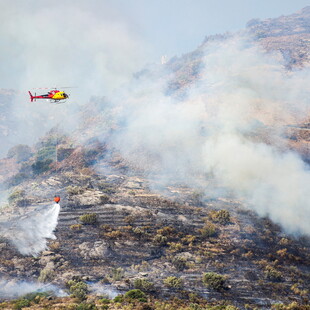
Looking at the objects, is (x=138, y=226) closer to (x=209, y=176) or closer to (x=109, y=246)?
(x=109, y=246)

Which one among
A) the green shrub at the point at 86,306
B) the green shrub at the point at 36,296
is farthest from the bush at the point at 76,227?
the green shrub at the point at 86,306

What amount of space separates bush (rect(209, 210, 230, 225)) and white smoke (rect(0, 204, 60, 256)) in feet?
49.2

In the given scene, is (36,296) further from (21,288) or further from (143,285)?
(143,285)

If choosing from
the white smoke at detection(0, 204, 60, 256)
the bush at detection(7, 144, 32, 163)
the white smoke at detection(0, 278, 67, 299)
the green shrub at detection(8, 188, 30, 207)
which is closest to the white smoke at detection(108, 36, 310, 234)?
the white smoke at detection(0, 204, 60, 256)

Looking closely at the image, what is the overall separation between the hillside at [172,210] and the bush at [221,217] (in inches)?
5.3

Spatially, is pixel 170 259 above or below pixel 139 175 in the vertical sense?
below

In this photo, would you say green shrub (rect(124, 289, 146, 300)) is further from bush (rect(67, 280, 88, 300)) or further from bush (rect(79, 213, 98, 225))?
bush (rect(79, 213, 98, 225))

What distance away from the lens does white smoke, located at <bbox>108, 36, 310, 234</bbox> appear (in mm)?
31938

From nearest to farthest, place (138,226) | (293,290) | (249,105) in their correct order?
(293,290) < (138,226) < (249,105)

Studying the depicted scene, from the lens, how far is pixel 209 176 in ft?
126

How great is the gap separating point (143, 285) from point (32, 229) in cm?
1277

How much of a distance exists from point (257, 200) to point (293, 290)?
1258cm

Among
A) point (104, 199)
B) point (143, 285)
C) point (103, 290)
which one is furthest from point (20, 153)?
point (143, 285)

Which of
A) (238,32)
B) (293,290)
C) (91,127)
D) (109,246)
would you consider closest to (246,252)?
(293,290)
